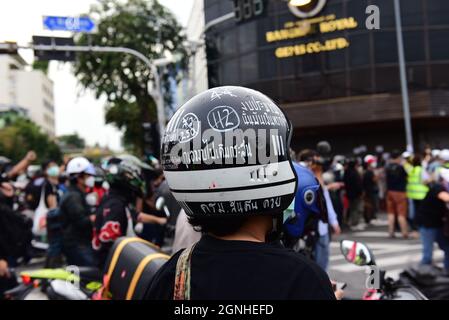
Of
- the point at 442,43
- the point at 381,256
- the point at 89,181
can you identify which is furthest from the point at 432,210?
the point at 89,181

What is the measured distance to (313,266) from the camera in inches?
50.9

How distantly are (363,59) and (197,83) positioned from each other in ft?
65.8

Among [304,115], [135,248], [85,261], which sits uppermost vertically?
[304,115]

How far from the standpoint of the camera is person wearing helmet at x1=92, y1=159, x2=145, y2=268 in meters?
3.80

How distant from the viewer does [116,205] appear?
391 cm

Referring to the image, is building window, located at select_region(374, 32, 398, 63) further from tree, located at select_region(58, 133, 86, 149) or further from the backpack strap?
tree, located at select_region(58, 133, 86, 149)

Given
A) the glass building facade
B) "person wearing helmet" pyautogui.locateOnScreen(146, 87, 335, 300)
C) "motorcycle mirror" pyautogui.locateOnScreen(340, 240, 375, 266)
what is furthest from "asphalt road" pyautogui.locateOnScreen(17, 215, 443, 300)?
the glass building facade

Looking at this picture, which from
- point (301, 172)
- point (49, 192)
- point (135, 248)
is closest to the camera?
point (135, 248)

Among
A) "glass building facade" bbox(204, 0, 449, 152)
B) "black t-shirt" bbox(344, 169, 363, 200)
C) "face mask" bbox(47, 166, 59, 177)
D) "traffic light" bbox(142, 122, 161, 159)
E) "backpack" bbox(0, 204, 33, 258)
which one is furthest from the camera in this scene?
"glass building facade" bbox(204, 0, 449, 152)

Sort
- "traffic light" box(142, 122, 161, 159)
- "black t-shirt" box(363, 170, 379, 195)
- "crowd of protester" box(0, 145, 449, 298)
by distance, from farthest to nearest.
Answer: "traffic light" box(142, 122, 161, 159) → "black t-shirt" box(363, 170, 379, 195) → "crowd of protester" box(0, 145, 449, 298)

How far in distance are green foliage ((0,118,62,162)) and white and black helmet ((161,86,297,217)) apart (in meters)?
44.1
